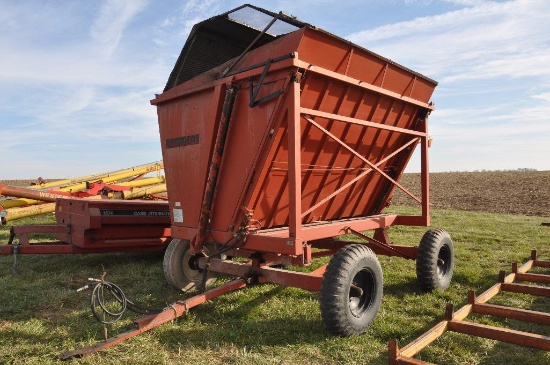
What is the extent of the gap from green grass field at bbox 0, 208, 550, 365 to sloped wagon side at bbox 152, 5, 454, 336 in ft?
1.08

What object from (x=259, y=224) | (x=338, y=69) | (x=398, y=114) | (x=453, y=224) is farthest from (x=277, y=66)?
(x=453, y=224)

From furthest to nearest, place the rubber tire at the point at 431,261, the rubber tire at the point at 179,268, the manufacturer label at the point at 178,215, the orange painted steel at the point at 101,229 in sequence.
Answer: the orange painted steel at the point at 101,229 < the rubber tire at the point at 179,268 < the rubber tire at the point at 431,261 < the manufacturer label at the point at 178,215

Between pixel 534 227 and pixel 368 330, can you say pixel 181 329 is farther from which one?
pixel 534 227

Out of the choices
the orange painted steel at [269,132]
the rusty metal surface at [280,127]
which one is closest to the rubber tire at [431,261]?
the orange painted steel at [269,132]

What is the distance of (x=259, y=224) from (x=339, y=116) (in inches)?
56.3

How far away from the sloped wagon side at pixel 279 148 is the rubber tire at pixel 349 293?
0.01 meters

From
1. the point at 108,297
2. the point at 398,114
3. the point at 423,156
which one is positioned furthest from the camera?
the point at 423,156

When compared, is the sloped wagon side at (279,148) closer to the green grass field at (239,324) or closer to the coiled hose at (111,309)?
the green grass field at (239,324)

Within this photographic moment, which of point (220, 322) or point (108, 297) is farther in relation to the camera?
point (108, 297)

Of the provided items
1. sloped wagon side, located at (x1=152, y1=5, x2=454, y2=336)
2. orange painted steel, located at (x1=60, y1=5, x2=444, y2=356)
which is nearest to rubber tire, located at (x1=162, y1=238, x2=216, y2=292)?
sloped wagon side, located at (x1=152, y1=5, x2=454, y2=336)

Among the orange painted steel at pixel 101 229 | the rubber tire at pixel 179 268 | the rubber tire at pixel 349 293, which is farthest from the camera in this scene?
the orange painted steel at pixel 101 229

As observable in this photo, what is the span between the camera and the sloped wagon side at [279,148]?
12.7 ft

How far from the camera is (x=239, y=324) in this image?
13.9 feet

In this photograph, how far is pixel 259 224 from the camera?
14.7 ft
